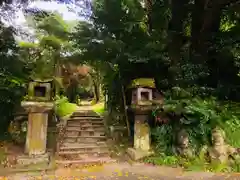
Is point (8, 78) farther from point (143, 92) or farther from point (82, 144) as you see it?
point (143, 92)

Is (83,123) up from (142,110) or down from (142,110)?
down

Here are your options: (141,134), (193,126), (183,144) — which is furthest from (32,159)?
(193,126)

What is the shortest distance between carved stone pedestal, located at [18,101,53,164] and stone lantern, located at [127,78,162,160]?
2564mm

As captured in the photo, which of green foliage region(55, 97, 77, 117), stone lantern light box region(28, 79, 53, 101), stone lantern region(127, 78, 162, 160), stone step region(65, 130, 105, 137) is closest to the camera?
stone lantern light box region(28, 79, 53, 101)

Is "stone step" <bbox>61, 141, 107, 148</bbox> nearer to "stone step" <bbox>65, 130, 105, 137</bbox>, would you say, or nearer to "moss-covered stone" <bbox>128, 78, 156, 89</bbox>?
"stone step" <bbox>65, 130, 105, 137</bbox>

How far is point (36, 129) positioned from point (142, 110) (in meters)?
3.16

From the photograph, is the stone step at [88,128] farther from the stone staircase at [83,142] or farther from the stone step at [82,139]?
the stone step at [82,139]

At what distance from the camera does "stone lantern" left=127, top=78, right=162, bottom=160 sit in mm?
7020

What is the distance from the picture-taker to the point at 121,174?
5.66 m

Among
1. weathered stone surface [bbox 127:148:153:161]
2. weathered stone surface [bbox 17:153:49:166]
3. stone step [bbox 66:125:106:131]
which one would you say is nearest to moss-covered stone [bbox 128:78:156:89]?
weathered stone surface [bbox 127:148:153:161]

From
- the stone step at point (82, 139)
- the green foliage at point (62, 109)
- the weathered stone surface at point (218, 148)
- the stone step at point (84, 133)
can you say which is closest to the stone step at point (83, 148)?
the stone step at point (82, 139)

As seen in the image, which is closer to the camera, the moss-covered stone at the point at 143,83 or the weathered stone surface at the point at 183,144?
the weathered stone surface at the point at 183,144

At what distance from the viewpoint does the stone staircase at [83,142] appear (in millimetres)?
6799

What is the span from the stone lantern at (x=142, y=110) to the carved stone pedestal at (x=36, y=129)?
2.56 m
